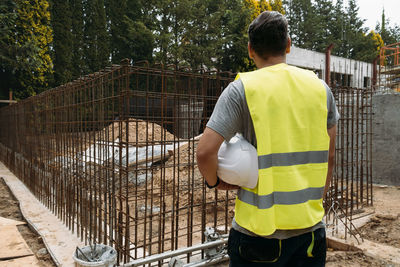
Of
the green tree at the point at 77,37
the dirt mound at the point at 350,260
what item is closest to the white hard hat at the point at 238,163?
the dirt mound at the point at 350,260

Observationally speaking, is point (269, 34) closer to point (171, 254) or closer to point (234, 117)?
point (234, 117)

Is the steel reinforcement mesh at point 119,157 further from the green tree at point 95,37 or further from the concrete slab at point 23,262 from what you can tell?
the green tree at point 95,37

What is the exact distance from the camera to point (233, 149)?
141 centimetres

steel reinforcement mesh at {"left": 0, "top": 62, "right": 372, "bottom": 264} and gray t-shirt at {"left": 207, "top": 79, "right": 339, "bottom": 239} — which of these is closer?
gray t-shirt at {"left": 207, "top": 79, "right": 339, "bottom": 239}

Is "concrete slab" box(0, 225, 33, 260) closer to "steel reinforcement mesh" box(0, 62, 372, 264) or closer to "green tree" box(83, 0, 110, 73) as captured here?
"steel reinforcement mesh" box(0, 62, 372, 264)

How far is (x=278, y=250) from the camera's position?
1.37 m

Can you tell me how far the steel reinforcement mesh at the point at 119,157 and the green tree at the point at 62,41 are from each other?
34.2 ft

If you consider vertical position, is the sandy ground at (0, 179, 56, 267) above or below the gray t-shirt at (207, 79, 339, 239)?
below

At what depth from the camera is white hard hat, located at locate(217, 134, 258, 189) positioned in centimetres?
137

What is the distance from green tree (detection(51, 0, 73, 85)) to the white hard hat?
19.7 m

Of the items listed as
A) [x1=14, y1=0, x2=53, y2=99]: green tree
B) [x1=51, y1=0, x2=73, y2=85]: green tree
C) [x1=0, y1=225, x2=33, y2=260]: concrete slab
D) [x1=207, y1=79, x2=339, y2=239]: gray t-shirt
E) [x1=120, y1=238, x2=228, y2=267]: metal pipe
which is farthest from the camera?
[x1=51, y1=0, x2=73, y2=85]: green tree

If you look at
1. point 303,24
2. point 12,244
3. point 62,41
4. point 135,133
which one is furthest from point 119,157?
point 303,24

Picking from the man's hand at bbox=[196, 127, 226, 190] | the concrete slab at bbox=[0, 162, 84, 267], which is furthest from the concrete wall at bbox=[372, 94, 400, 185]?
the man's hand at bbox=[196, 127, 226, 190]

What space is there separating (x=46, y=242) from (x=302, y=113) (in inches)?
180
